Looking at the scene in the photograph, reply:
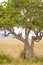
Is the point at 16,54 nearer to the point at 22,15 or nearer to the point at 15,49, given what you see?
the point at 15,49

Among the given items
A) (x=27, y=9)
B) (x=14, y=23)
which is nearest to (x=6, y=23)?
(x=14, y=23)

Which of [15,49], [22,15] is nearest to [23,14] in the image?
[22,15]

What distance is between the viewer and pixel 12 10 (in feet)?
79.6

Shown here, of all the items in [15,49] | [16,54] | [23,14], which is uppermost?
[23,14]

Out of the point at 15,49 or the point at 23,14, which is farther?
the point at 15,49

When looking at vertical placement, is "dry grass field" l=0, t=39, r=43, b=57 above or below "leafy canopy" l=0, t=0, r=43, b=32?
below

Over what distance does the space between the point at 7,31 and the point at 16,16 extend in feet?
7.49

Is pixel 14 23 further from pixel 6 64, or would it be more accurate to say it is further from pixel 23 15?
pixel 6 64

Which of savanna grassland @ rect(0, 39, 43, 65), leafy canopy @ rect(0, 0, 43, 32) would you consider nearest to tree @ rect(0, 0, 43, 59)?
leafy canopy @ rect(0, 0, 43, 32)

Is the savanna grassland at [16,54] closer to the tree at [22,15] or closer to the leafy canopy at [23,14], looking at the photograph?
the tree at [22,15]

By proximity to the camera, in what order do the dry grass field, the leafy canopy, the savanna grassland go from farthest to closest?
the dry grass field < the leafy canopy < the savanna grassland

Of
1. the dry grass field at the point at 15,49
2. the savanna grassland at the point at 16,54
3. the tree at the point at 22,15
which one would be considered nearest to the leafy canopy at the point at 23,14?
the tree at the point at 22,15

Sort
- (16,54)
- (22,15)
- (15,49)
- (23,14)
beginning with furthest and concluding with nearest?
(15,49) < (16,54) < (23,14) < (22,15)

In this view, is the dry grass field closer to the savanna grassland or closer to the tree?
the savanna grassland
